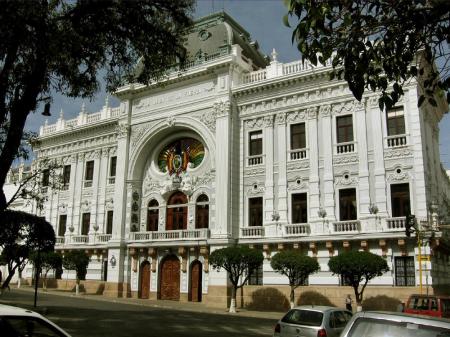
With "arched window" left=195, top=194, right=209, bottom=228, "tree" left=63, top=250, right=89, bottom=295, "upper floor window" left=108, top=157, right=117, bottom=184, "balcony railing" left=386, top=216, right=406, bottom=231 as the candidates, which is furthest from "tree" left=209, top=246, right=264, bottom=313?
"upper floor window" left=108, top=157, right=117, bottom=184

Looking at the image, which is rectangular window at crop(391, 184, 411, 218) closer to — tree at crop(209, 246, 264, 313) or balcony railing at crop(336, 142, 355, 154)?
balcony railing at crop(336, 142, 355, 154)

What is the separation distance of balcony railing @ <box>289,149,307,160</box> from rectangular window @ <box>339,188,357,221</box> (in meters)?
3.42

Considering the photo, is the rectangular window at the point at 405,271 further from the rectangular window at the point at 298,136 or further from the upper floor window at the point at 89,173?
the upper floor window at the point at 89,173

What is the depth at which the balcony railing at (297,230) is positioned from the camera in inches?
1107

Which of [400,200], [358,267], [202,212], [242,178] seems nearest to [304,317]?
[358,267]

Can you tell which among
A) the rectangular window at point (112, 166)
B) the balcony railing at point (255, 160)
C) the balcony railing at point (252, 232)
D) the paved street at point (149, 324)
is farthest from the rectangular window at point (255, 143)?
the rectangular window at point (112, 166)

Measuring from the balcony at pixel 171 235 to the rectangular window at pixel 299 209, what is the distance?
579 cm

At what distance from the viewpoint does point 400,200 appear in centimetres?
2619

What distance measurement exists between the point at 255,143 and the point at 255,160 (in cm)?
123

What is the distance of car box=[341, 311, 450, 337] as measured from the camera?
5105 mm

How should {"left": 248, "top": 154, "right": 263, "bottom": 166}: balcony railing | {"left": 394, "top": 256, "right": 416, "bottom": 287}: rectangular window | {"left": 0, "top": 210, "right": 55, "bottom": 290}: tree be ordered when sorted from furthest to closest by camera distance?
{"left": 248, "top": 154, "right": 263, "bottom": 166}: balcony railing → {"left": 394, "top": 256, "right": 416, "bottom": 287}: rectangular window → {"left": 0, "top": 210, "right": 55, "bottom": 290}: tree

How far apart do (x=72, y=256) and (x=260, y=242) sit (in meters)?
14.8

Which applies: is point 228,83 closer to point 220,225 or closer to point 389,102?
point 220,225

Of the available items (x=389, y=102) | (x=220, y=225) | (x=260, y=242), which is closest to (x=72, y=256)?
(x=220, y=225)
